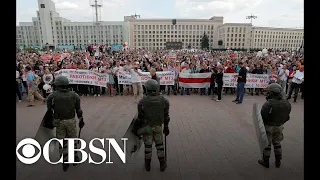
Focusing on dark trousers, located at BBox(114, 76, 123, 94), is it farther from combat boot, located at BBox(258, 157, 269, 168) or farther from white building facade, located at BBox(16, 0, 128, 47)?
white building facade, located at BBox(16, 0, 128, 47)

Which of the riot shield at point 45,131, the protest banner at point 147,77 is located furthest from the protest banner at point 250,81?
the riot shield at point 45,131

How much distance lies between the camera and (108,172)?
4.39 metres

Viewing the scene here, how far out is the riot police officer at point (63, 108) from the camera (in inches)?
168

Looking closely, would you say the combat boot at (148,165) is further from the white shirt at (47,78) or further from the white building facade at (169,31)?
the white building facade at (169,31)

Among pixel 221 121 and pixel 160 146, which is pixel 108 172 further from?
pixel 221 121

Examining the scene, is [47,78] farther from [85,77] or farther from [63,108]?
[63,108]

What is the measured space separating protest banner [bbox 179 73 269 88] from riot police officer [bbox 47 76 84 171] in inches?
306

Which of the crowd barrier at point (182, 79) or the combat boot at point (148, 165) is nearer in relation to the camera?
the combat boot at point (148, 165)

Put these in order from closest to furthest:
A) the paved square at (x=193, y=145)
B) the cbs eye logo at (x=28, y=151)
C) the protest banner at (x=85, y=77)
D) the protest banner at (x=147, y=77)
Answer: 1. the paved square at (x=193, y=145)
2. the cbs eye logo at (x=28, y=151)
3. the protest banner at (x=85, y=77)
4. the protest banner at (x=147, y=77)

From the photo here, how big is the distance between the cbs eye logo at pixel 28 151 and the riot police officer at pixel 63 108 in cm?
72

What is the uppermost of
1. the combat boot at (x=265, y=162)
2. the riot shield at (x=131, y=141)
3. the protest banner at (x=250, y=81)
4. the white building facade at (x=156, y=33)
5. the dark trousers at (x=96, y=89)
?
the white building facade at (x=156, y=33)

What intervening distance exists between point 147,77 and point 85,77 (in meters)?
3.13
